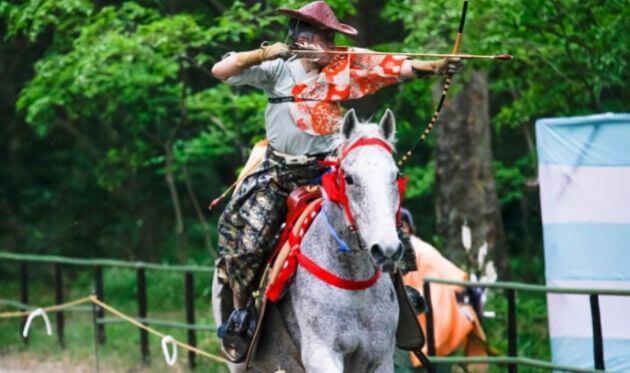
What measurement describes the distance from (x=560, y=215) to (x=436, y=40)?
156 inches

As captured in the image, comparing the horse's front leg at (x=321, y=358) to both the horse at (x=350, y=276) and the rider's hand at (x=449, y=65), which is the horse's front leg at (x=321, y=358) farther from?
the rider's hand at (x=449, y=65)

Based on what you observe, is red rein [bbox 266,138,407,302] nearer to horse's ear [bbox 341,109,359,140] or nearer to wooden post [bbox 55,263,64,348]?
horse's ear [bbox 341,109,359,140]

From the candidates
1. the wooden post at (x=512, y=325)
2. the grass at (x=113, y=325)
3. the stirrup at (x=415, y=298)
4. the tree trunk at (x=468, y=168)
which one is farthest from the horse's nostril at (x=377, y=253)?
the tree trunk at (x=468, y=168)

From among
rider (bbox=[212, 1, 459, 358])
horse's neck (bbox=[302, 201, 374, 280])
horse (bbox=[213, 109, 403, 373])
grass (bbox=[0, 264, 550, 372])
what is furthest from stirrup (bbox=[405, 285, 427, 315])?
grass (bbox=[0, 264, 550, 372])

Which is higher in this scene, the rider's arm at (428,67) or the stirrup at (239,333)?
the rider's arm at (428,67)

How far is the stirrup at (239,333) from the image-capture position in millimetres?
9180

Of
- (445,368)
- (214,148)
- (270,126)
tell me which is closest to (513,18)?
(445,368)

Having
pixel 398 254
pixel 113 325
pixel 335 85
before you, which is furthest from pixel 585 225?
pixel 113 325

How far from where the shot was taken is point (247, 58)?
885 centimetres

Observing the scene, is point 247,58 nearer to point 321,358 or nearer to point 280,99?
point 280,99

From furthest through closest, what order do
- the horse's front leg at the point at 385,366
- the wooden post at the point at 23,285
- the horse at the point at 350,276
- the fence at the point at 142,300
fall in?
the wooden post at the point at 23,285
the fence at the point at 142,300
the horse's front leg at the point at 385,366
the horse at the point at 350,276

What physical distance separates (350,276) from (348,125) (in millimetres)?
854

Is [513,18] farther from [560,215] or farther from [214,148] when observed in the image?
[214,148]

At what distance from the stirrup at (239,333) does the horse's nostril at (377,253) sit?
161 centimetres
